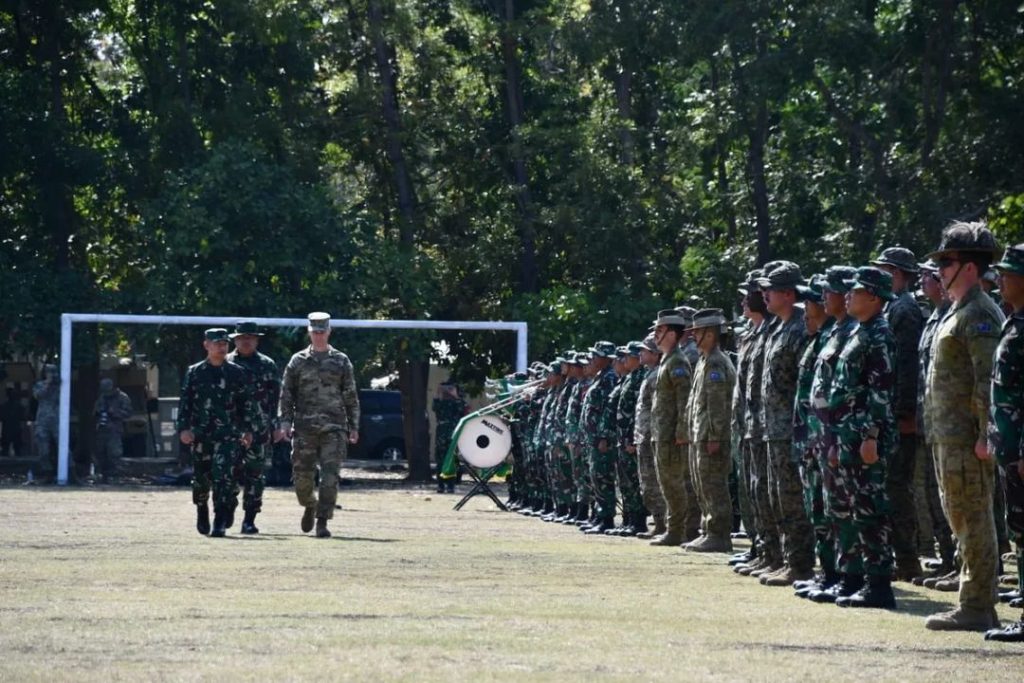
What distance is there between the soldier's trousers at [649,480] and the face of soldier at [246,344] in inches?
156

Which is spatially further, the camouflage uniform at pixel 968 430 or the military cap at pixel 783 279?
the military cap at pixel 783 279

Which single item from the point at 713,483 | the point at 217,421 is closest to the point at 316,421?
the point at 217,421

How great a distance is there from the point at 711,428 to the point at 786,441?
2.93 meters

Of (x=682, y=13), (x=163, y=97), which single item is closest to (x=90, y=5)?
(x=163, y=97)

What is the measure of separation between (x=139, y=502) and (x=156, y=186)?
576 inches

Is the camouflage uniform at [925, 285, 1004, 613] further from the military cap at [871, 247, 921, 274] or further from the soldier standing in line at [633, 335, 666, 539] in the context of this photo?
the soldier standing in line at [633, 335, 666, 539]

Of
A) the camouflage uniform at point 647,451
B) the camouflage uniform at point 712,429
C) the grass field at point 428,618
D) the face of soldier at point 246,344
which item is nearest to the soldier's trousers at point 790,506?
the grass field at point 428,618

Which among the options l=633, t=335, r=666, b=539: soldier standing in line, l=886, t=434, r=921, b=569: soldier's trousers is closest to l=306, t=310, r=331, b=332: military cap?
l=633, t=335, r=666, b=539: soldier standing in line

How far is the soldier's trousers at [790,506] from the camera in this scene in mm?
13656

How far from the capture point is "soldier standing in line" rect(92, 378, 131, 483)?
36.9m

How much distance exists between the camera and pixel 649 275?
132 feet

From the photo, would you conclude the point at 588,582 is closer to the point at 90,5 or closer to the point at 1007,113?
the point at 1007,113

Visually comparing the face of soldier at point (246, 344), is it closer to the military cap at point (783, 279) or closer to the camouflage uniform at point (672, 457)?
the camouflage uniform at point (672, 457)

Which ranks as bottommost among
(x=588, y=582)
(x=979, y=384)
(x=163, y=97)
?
(x=588, y=582)
